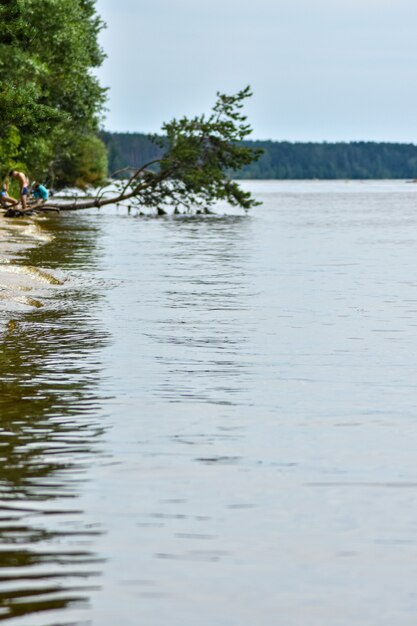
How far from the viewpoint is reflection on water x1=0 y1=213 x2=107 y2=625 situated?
19.0 feet

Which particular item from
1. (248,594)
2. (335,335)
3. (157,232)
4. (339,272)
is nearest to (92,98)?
(157,232)

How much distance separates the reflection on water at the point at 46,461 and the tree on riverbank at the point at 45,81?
15.7m

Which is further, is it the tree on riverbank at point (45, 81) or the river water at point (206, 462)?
the tree on riverbank at point (45, 81)

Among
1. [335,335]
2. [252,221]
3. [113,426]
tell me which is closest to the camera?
[113,426]

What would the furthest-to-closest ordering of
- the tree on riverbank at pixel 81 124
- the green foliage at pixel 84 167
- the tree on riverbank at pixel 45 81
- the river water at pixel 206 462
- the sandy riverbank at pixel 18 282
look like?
1. the green foliage at pixel 84 167
2. the tree on riverbank at pixel 81 124
3. the tree on riverbank at pixel 45 81
4. the sandy riverbank at pixel 18 282
5. the river water at pixel 206 462

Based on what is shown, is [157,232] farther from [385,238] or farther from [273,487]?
[273,487]

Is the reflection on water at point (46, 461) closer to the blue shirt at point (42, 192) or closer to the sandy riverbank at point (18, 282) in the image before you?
the sandy riverbank at point (18, 282)

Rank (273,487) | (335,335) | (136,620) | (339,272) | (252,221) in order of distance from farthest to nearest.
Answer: (252,221) → (339,272) → (335,335) → (273,487) → (136,620)

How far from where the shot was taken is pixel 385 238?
45.9m

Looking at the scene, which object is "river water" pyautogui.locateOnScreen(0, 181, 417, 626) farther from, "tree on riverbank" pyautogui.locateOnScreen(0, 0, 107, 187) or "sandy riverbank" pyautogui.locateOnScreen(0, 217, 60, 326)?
"tree on riverbank" pyautogui.locateOnScreen(0, 0, 107, 187)

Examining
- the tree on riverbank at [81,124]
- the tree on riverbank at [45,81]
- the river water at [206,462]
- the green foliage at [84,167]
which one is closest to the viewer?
the river water at [206,462]

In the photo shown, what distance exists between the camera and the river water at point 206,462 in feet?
18.6

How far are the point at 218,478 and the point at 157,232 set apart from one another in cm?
3990

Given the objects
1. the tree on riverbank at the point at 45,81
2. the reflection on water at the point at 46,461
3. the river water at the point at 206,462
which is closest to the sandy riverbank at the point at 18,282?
the river water at the point at 206,462
